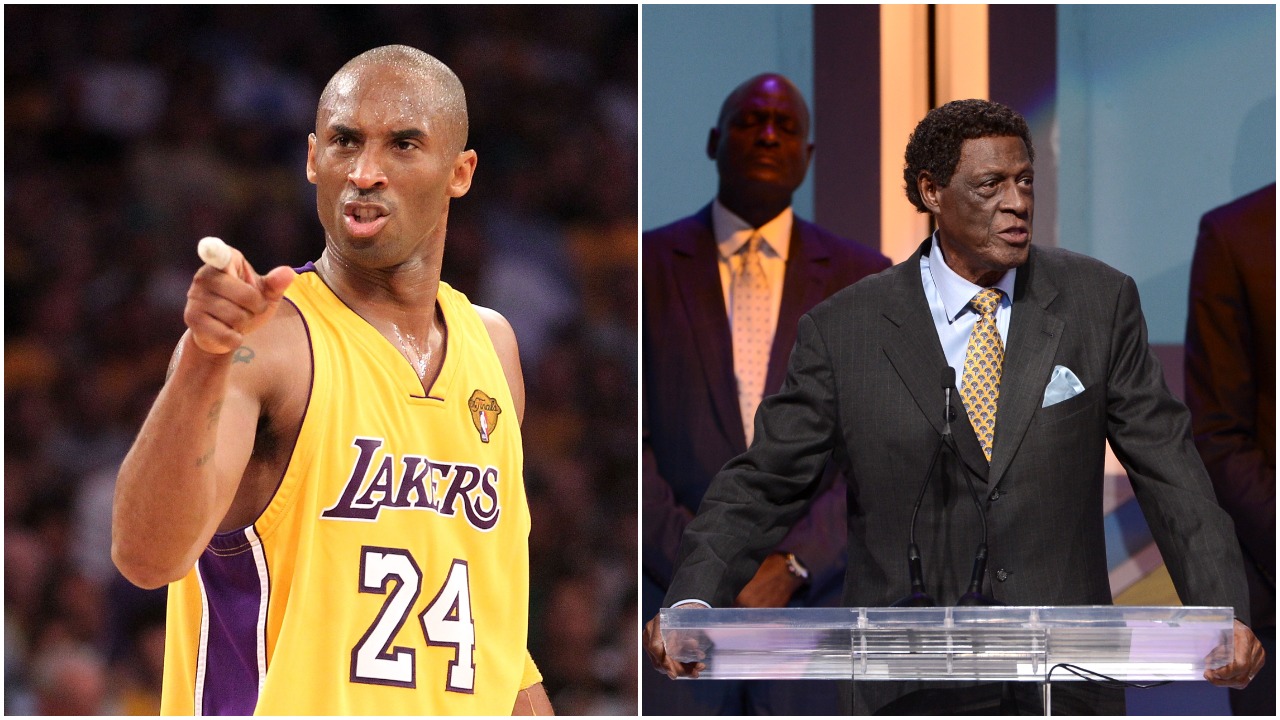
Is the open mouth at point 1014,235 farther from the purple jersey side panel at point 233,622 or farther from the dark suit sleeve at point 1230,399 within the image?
the purple jersey side panel at point 233,622

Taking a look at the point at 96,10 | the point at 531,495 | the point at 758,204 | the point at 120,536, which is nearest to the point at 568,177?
the point at 758,204

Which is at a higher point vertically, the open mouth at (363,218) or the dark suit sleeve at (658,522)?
the open mouth at (363,218)

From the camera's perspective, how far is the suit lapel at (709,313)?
378cm

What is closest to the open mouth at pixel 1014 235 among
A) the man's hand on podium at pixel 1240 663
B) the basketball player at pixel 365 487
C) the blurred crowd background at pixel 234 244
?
the man's hand on podium at pixel 1240 663

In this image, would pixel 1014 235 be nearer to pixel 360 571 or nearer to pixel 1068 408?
pixel 1068 408

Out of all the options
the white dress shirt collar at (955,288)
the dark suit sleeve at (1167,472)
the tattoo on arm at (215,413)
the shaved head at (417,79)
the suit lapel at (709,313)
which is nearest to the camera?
the tattoo on arm at (215,413)

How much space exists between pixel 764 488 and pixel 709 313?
118 centimetres

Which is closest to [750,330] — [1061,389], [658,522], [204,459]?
[658,522]

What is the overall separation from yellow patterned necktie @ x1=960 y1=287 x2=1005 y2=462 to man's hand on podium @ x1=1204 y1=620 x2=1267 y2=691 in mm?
520

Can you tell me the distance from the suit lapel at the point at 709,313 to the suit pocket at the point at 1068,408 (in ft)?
4.01

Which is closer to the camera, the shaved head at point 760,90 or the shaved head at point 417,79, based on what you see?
the shaved head at point 417,79

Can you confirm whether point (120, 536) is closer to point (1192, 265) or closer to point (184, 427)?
point (184, 427)

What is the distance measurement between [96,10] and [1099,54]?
8.54 feet

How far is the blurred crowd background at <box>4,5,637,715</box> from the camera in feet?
13.1
